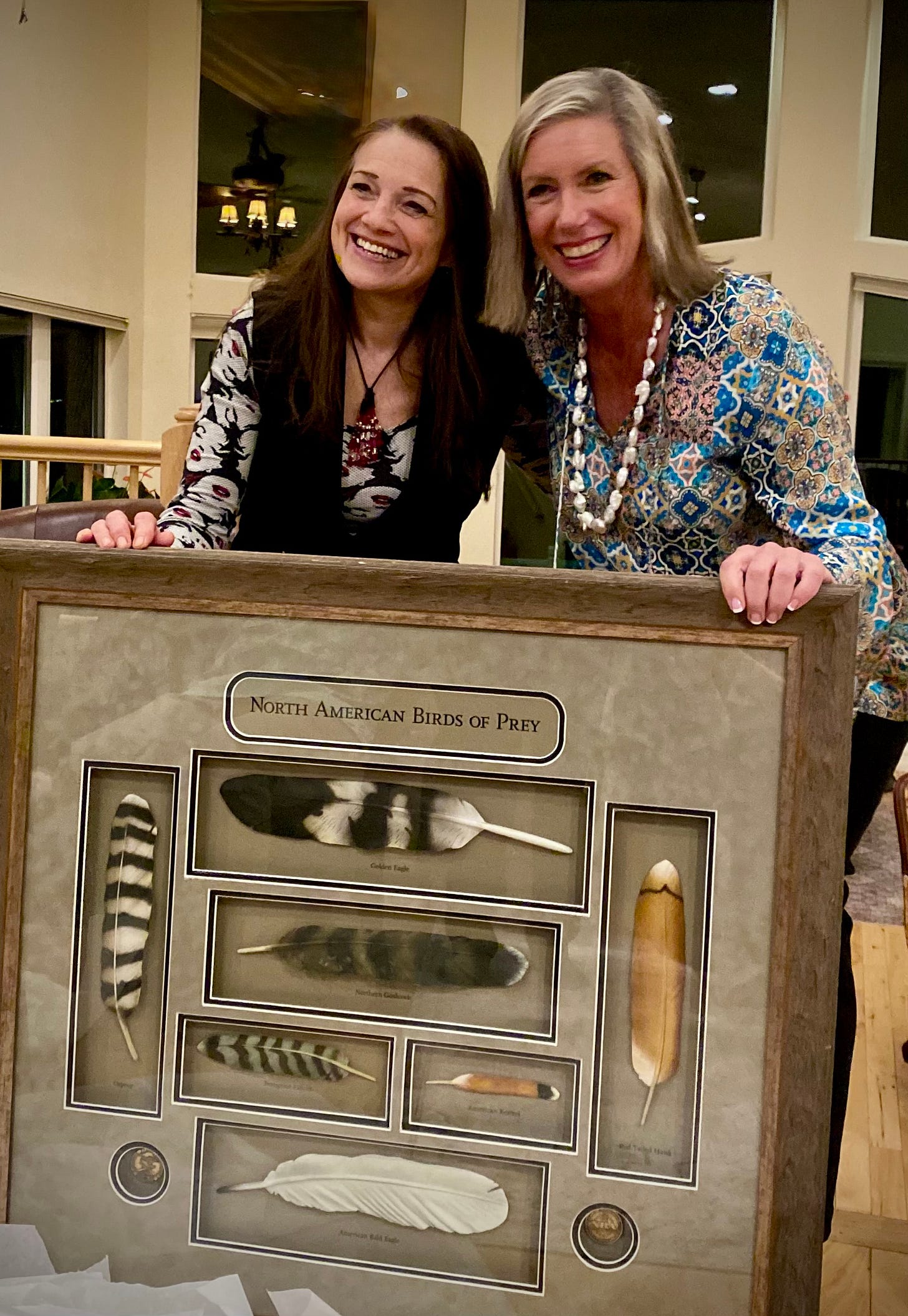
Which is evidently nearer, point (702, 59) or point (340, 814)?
point (340, 814)

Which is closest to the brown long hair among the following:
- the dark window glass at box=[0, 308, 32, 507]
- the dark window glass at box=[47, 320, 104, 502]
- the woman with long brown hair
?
the woman with long brown hair

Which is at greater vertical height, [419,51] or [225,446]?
[419,51]

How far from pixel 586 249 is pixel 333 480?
0.23 metres

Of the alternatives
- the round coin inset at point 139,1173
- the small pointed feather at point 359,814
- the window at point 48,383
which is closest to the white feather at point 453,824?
the small pointed feather at point 359,814

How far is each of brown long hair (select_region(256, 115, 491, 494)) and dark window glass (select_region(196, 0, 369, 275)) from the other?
45cm

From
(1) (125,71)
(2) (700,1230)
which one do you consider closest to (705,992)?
(2) (700,1230)

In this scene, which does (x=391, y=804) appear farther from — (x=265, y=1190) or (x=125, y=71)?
(x=125, y=71)

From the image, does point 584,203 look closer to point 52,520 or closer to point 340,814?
point 340,814

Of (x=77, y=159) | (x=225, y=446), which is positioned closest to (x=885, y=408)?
(x=77, y=159)

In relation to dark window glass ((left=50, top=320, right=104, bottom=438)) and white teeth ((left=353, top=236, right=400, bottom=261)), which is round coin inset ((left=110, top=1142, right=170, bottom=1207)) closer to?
white teeth ((left=353, top=236, right=400, bottom=261))

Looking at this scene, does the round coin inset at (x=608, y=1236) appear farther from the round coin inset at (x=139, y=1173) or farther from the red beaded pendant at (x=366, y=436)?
the red beaded pendant at (x=366, y=436)

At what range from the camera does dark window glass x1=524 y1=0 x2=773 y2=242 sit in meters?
2.46

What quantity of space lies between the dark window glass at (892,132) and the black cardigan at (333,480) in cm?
75

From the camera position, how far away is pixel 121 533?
65 centimetres
